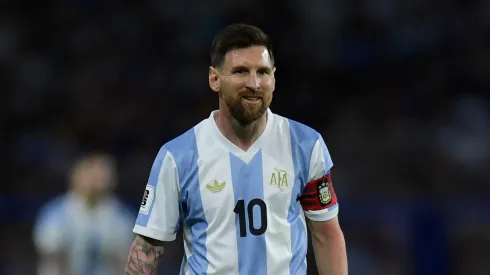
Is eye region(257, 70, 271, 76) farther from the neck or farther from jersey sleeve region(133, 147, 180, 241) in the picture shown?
jersey sleeve region(133, 147, 180, 241)

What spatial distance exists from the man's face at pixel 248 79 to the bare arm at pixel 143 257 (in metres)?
0.58

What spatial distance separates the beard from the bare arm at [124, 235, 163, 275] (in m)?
0.54

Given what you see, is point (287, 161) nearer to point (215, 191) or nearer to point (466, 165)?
point (215, 191)

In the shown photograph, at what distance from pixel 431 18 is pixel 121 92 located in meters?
3.14

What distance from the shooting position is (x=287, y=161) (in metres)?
3.31

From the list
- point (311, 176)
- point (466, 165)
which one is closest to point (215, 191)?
point (311, 176)

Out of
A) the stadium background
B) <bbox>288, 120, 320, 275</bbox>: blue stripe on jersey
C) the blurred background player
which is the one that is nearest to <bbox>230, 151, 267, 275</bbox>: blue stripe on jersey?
<bbox>288, 120, 320, 275</bbox>: blue stripe on jersey

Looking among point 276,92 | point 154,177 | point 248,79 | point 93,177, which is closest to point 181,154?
point 154,177

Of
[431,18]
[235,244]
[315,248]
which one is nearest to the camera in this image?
[235,244]

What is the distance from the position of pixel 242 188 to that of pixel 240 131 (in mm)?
228

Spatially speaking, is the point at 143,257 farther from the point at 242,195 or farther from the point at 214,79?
the point at 214,79

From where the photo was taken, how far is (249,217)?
3209mm

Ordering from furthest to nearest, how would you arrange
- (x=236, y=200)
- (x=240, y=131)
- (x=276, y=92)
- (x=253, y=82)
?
(x=276, y=92) < (x=240, y=131) < (x=236, y=200) < (x=253, y=82)

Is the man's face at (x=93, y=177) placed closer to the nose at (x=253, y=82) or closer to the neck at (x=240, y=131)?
the neck at (x=240, y=131)
